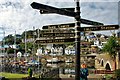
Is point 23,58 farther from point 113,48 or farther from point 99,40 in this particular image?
point 113,48

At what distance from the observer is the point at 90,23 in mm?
8969

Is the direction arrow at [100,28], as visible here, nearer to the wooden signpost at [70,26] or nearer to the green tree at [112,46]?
the wooden signpost at [70,26]

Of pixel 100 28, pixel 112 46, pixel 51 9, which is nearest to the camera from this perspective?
pixel 51 9

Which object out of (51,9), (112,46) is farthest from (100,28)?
(112,46)

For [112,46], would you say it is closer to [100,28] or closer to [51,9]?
[100,28]

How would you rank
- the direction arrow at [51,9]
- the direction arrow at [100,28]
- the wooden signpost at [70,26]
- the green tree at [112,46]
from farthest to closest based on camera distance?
the green tree at [112,46] → the direction arrow at [100,28] → the wooden signpost at [70,26] → the direction arrow at [51,9]

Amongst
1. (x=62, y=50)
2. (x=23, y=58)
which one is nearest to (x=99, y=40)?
(x=62, y=50)

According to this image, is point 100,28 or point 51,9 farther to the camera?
point 100,28

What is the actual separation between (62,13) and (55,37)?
2.37ft

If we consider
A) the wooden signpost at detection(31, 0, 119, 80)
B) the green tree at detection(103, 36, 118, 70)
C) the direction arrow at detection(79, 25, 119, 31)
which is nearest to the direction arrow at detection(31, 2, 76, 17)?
the wooden signpost at detection(31, 0, 119, 80)

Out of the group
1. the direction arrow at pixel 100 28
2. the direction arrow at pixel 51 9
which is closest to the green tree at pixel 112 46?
the direction arrow at pixel 100 28

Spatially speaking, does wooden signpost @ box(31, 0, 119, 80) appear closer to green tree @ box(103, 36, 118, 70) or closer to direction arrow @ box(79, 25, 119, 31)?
direction arrow @ box(79, 25, 119, 31)

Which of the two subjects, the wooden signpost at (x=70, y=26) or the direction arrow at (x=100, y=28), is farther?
the direction arrow at (x=100, y=28)

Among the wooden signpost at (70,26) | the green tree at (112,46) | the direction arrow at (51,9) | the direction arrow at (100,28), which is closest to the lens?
the direction arrow at (51,9)
